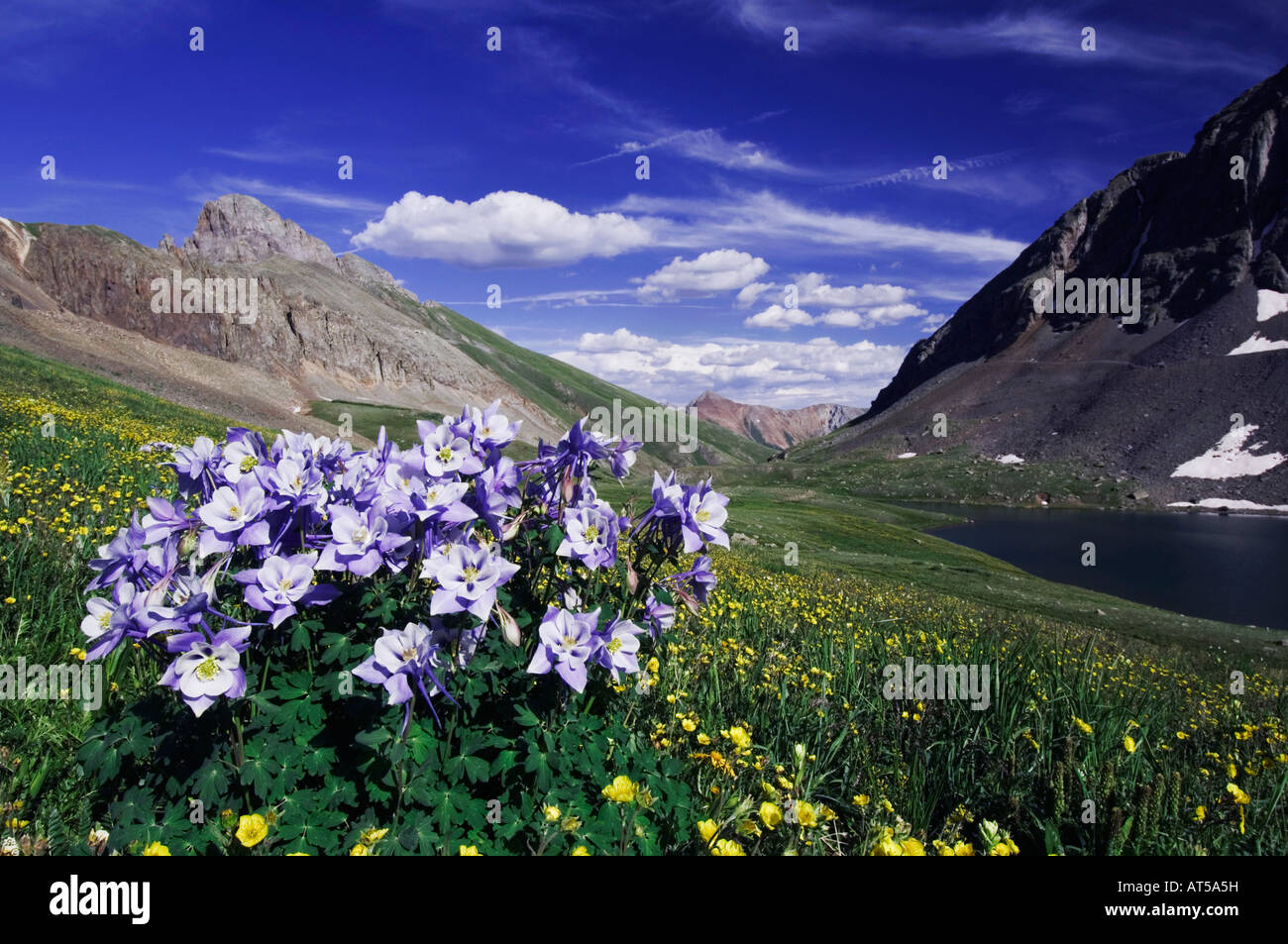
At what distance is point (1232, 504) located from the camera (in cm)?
10119

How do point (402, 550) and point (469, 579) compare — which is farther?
point (402, 550)

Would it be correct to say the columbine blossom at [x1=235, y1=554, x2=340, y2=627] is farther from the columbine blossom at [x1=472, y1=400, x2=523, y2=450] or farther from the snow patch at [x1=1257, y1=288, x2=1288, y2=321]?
the snow patch at [x1=1257, y1=288, x2=1288, y2=321]

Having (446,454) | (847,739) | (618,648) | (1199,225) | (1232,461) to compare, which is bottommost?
(847,739)

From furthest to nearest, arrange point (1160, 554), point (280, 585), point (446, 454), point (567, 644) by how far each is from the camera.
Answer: point (1160, 554) < point (446, 454) < point (567, 644) < point (280, 585)

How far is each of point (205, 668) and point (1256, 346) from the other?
585 ft

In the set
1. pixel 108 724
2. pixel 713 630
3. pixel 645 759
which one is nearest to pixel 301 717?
pixel 108 724

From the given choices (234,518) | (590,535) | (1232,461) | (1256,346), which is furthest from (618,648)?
(1256,346)

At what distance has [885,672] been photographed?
7.31 metres

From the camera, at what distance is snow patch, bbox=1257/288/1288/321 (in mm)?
131637

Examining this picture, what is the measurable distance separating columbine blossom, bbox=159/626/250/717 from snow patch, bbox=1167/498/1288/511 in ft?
444

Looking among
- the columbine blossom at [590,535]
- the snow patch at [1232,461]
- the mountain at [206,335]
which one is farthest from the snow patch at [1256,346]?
the columbine blossom at [590,535]

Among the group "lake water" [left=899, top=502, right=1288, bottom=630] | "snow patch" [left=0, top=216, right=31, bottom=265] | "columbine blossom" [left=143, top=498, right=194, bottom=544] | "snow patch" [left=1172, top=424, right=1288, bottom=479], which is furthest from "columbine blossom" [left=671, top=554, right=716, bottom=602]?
"snow patch" [left=1172, top=424, right=1288, bottom=479]

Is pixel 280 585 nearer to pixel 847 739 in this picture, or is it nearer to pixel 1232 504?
pixel 847 739

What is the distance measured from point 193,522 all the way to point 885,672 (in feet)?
22.4
